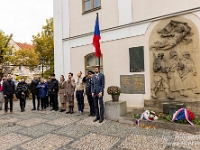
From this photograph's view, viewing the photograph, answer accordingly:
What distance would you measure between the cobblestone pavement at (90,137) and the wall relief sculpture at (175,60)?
177 centimetres

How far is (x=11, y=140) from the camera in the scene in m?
4.45

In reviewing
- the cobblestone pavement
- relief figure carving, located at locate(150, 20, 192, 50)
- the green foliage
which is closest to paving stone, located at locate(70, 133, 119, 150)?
the cobblestone pavement

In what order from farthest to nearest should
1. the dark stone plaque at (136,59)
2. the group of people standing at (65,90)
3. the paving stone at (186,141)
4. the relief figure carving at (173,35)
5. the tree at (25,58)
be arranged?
the tree at (25,58), the dark stone plaque at (136,59), the group of people standing at (65,90), the relief figure carving at (173,35), the paving stone at (186,141)

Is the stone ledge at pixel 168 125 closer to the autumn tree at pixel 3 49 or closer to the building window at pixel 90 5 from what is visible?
the building window at pixel 90 5

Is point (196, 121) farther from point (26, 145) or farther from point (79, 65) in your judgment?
point (79, 65)

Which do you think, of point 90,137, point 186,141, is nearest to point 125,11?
point 90,137

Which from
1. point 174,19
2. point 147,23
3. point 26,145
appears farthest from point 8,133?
point 174,19

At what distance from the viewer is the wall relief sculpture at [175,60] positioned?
5.68 meters

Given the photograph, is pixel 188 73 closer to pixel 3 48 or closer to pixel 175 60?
pixel 175 60

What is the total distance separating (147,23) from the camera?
658 cm

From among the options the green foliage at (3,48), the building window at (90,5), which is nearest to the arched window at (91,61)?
the building window at (90,5)

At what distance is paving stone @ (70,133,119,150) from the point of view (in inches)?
154

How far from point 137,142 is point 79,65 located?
17.5 feet

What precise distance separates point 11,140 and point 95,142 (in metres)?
2.20
